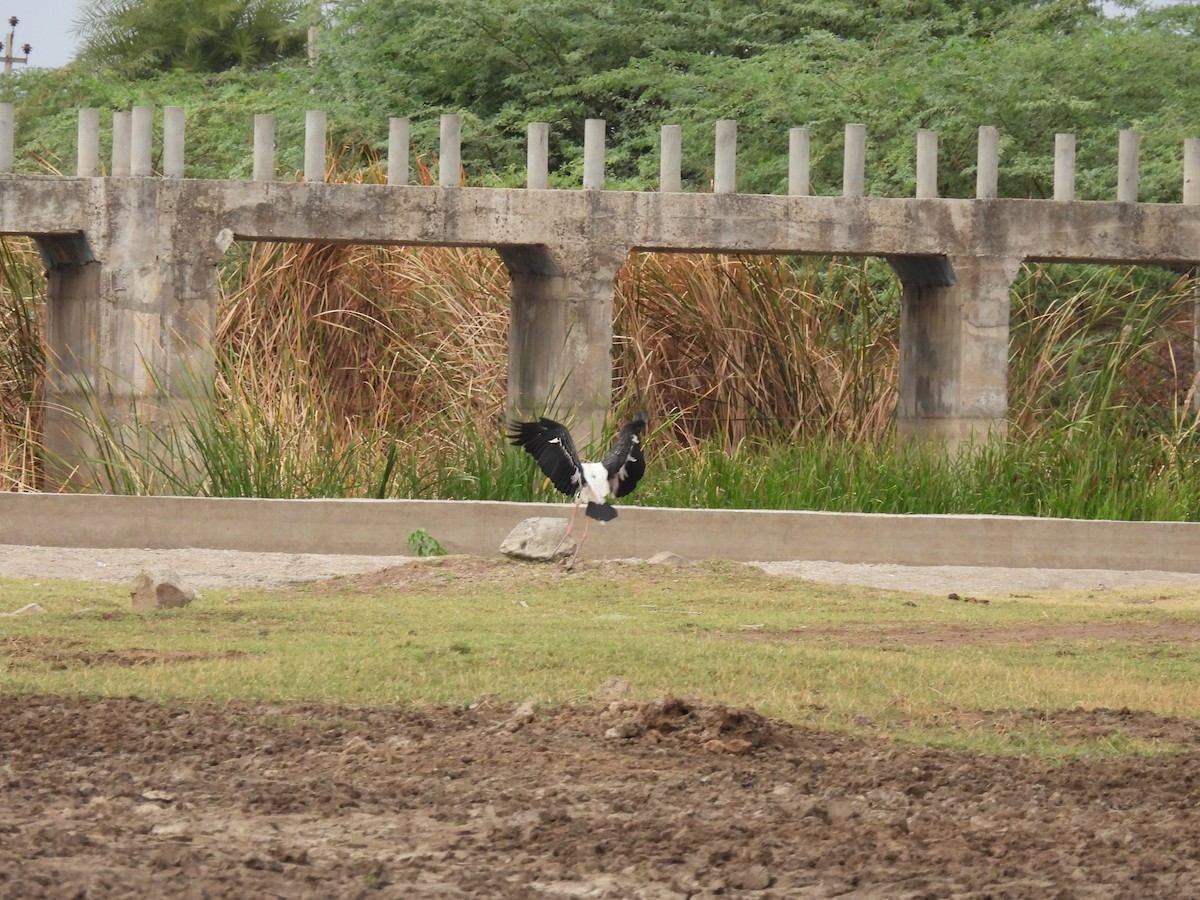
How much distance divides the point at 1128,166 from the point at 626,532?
530cm

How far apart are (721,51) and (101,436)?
14.1m

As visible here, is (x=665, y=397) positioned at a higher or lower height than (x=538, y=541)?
higher

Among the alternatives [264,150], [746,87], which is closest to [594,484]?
[264,150]

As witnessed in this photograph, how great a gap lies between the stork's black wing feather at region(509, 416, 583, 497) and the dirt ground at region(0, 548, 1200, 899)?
394cm

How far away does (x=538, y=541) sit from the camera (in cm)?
1151

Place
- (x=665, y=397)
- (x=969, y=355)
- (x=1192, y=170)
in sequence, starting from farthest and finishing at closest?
(x=665, y=397) < (x=1192, y=170) < (x=969, y=355)

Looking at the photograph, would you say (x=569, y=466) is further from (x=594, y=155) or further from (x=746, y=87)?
(x=746, y=87)

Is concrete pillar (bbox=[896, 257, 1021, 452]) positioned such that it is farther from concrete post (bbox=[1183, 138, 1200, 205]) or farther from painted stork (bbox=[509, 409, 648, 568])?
painted stork (bbox=[509, 409, 648, 568])

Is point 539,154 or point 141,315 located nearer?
point 141,315

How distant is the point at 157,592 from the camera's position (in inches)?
378

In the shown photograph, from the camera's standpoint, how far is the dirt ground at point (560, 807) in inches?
183

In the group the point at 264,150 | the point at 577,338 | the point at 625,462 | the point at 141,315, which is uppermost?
the point at 264,150

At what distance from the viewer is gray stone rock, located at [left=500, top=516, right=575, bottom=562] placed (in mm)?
11492

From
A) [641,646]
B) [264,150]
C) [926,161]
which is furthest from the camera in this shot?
[926,161]
